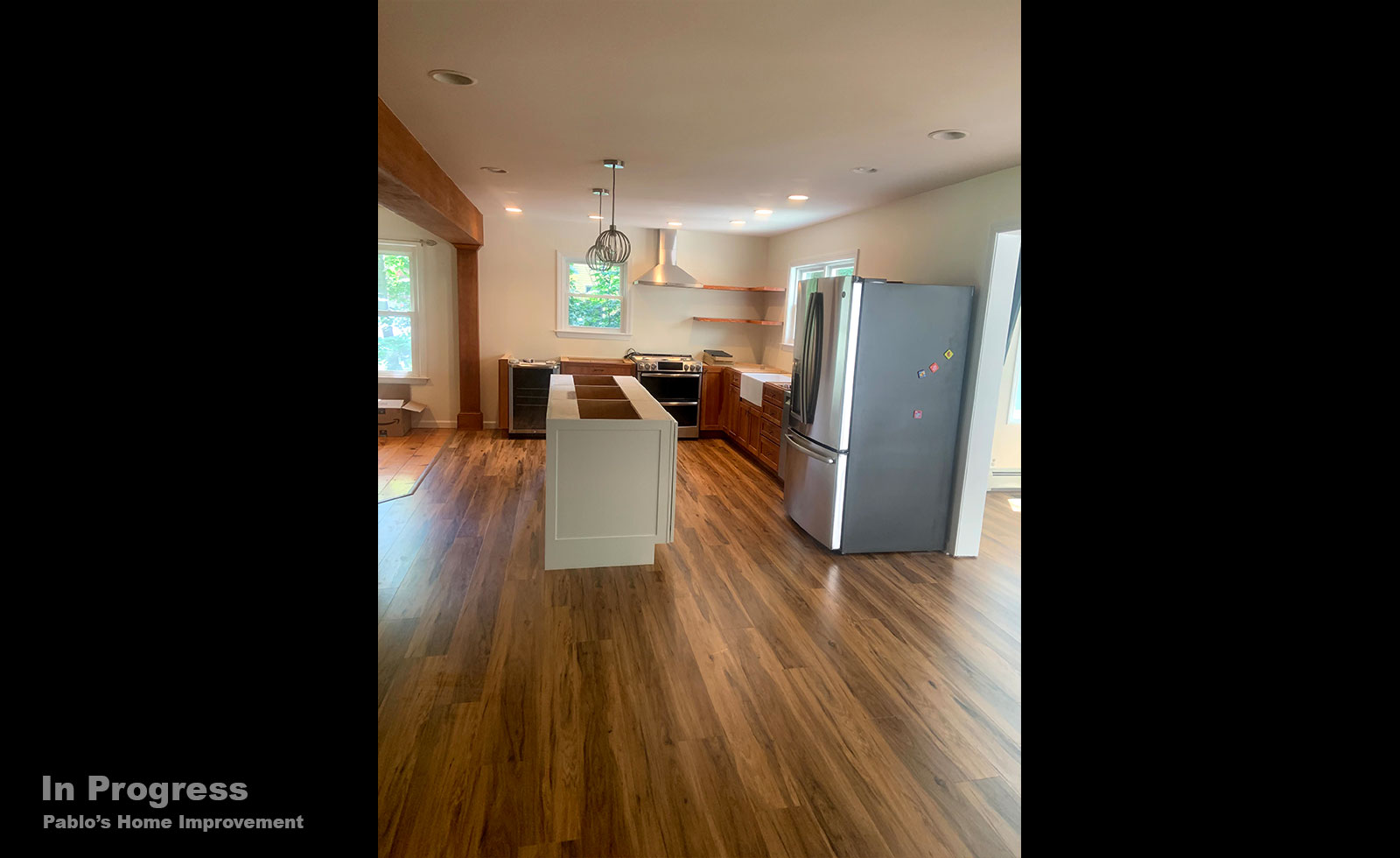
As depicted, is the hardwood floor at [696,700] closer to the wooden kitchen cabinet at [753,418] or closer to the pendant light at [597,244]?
the wooden kitchen cabinet at [753,418]

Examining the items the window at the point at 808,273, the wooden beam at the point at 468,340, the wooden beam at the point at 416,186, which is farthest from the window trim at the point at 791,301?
the wooden beam at the point at 468,340

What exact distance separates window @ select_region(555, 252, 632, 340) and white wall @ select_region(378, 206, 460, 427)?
1.12m

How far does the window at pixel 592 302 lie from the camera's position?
730 cm

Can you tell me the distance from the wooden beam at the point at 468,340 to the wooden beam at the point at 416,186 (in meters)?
1.02

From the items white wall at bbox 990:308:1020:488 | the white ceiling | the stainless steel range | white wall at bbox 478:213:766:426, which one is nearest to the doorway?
the white ceiling

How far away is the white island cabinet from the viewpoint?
3492mm

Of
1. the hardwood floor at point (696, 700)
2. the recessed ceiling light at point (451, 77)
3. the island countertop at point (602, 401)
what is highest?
the recessed ceiling light at point (451, 77)

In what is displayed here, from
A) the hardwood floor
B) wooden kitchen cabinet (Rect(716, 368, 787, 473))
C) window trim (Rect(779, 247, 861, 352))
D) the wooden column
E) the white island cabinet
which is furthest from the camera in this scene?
window trim (Rect(779, 247, 861, 352))

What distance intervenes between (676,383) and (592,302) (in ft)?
4.52

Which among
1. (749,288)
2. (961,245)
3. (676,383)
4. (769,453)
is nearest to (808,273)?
(749,288)

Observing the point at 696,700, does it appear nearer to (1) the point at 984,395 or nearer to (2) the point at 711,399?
(1) the point at 984,395

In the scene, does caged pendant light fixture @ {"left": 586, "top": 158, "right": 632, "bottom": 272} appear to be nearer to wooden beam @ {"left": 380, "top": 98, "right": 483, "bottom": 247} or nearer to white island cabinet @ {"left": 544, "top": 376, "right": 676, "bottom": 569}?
wooden beam @ {"left": 380, "top": 98, "right": 483, "bottom": 247}
